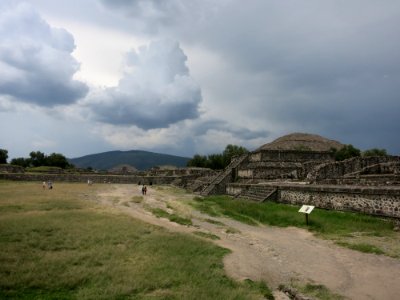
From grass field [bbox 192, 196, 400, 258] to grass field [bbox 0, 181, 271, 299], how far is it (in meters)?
5.06

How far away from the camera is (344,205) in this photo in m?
17.7

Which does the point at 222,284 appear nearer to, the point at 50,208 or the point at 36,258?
the point at 36,258

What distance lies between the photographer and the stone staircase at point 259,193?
24.2 metres

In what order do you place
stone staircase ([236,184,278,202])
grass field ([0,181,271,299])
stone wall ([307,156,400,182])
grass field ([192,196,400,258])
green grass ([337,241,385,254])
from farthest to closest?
stone wall ([307,156,400,182])
stone staircase ([236,184,278,202])
grass field ([192,196,400,258])
green grass ([337,241,385,254])
grass field ([0,181,271,299])

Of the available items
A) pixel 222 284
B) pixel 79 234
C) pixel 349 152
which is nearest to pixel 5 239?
pixel 79 234

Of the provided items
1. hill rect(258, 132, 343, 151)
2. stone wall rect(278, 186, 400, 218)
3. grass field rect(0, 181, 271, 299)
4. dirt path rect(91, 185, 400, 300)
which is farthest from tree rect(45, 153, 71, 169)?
dirt path rect(91, 185, 400, 300)

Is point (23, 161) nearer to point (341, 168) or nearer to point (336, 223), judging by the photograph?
point (341, 168)

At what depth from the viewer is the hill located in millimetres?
59406

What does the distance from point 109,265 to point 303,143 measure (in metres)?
56.0

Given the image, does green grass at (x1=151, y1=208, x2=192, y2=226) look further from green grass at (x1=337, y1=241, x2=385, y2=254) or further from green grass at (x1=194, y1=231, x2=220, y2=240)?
green grass at (x1=337, y1=241, x2=385, y2=254)

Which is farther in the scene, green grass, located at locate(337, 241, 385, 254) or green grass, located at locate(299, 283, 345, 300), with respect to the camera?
green grass, located at locate(337, 241, 385, 254)

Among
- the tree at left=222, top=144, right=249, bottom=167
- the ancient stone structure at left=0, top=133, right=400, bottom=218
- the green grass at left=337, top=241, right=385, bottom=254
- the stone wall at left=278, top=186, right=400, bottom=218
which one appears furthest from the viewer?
the tree at left=222, top=144, right=249, bottom=167

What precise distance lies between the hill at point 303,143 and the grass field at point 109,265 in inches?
1826

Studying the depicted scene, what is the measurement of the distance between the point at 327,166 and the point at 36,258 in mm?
23047
